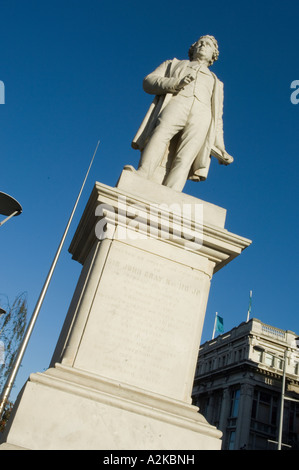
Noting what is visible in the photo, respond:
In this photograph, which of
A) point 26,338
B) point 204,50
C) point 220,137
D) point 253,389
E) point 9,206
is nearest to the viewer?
point 26,338

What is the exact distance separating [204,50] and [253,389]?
37.5 m

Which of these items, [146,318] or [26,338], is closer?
[26,338]

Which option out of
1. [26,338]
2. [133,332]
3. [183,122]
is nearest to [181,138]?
[183,122]

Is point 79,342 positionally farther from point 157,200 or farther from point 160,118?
point 160,118

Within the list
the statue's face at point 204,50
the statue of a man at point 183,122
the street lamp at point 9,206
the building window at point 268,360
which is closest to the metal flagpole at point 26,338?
the statue of a man at point 183,122

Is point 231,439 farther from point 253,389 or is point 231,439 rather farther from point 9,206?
point 9,206

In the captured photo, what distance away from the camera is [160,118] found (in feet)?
19.7

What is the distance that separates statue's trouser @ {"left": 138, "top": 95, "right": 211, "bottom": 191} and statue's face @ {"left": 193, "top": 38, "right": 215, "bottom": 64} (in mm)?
1253

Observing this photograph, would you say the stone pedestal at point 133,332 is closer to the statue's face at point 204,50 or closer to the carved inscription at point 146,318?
the carved inscription at point 146,318

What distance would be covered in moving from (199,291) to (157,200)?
1.27 meters

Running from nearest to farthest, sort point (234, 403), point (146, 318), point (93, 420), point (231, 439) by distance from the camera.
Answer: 1. point (93, 420)
2. point (146, 318)
3. point (231, 439)
4. point (234, 403)

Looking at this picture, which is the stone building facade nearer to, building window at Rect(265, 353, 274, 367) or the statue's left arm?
building window at Rect(265, 353, 274, 367)

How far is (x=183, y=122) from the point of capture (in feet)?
19.8

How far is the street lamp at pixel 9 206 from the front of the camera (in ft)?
21.7
